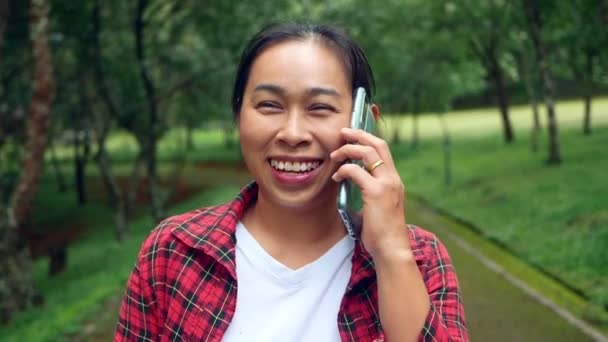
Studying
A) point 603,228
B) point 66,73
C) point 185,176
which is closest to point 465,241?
point 603,228

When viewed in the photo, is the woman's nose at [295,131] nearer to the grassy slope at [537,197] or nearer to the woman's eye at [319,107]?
the woman's eye at [319,107]

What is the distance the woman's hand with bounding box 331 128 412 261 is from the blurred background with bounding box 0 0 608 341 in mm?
643

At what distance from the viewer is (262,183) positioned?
174 cm

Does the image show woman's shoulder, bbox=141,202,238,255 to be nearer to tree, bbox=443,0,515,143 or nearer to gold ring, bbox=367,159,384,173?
gold ring, bbox=367,159,384,173

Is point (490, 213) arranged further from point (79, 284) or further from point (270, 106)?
point (270, 106)

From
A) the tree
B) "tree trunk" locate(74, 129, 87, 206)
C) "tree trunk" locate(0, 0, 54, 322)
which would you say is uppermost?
the tree

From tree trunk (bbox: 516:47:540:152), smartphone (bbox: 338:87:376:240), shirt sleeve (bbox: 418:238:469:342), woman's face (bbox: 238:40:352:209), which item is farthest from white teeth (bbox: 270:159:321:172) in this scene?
tree trunk (bbox: 516:47:540:152)

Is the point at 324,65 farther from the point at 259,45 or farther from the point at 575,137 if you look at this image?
the point at 575,137

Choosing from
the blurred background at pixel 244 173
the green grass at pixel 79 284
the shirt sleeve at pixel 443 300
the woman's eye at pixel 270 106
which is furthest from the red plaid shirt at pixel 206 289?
the green grass at pixel 79 284

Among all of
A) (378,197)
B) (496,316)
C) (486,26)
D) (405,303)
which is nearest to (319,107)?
(378,197)

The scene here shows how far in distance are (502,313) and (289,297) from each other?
20.3 feet

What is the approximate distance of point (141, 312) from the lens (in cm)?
168

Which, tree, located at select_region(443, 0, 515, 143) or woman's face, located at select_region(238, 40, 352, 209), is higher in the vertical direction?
tree, located at select_region(443, 0, 515, 143)

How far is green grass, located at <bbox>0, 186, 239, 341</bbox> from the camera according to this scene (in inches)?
312
